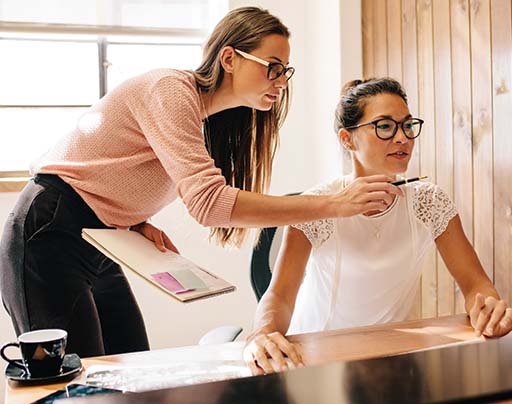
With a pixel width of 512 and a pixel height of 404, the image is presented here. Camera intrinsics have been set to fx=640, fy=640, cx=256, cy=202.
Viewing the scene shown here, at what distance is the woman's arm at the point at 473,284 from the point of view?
49.2 inches

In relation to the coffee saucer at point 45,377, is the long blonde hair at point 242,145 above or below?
above

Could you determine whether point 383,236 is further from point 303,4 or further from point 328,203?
point 303,4

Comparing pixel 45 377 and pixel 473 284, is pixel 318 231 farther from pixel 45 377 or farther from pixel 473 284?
pixel 45 377

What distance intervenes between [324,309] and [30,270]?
28.0 inches

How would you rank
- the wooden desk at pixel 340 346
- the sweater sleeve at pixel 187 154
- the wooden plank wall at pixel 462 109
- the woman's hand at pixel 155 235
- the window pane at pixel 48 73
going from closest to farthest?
the wooden desk at pixel 340 346 < the sweater sleeve at pixel 187 154 < the woman's hand at pixel 155 235 < the wooden plank wall at pixel 462 109 < the window pane at pixel 48 73

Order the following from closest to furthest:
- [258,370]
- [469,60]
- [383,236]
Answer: [258,370] < [383,236] < [469,60]

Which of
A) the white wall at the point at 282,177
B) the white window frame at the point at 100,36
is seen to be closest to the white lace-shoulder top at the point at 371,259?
the white wall at the point at 282,177

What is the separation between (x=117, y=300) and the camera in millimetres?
1508

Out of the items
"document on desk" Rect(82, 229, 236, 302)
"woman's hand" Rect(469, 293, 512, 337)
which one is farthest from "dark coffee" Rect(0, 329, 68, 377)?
"woman's hand" Rect(469, 293, 512, 337)

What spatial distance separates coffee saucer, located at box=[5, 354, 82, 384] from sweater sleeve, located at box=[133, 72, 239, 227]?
0.35 meters

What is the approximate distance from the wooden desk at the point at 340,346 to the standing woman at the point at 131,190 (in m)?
0.23

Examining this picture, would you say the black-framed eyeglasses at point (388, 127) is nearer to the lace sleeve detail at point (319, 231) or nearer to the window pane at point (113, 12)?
the lace sleeve detail at point (319, 231)

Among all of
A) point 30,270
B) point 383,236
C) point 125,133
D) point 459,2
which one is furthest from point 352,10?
point 30,270

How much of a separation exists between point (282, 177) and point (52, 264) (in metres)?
1.94
